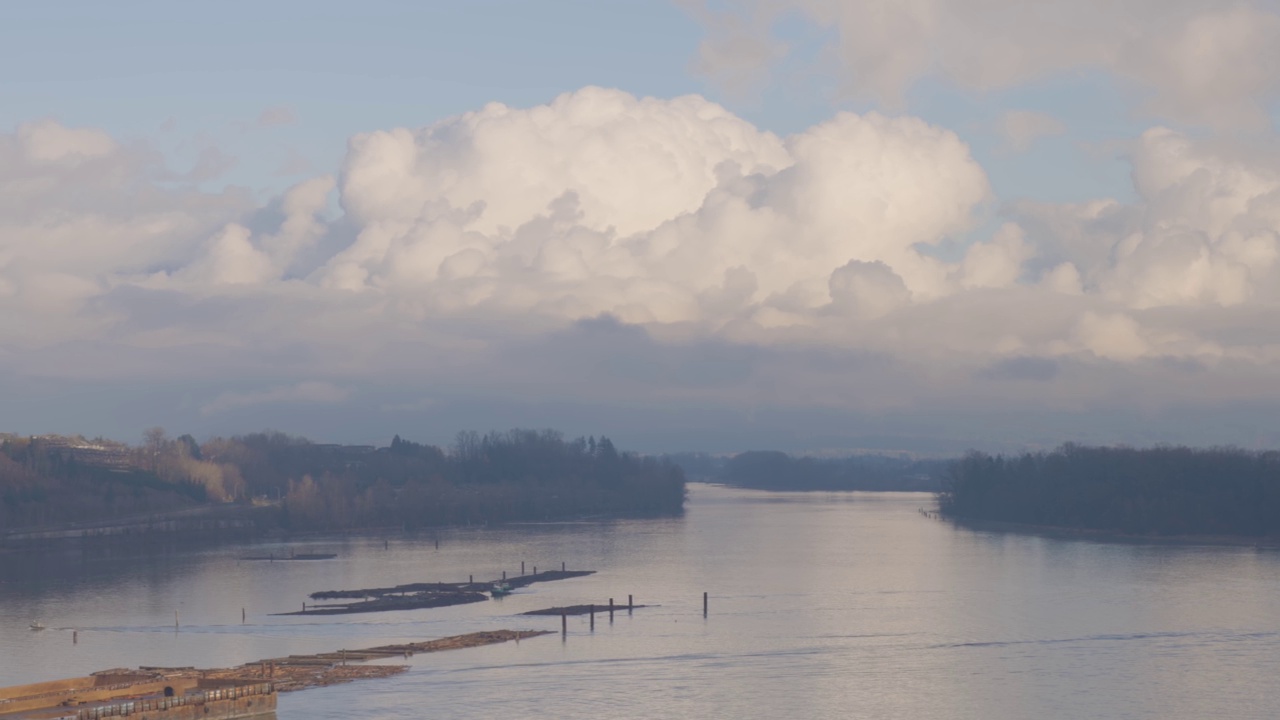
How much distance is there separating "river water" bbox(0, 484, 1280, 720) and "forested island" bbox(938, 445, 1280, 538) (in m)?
11.0

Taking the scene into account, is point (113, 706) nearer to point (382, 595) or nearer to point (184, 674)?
point (184, 674)

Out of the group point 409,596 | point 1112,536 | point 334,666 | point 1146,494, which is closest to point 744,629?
point 334,666

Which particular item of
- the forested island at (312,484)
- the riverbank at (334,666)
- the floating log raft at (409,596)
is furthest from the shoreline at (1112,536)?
the riverbank at (334,666)

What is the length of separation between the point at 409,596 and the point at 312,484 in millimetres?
72794

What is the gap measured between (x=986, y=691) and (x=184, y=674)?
86.8ft

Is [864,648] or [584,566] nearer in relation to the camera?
[864,648]

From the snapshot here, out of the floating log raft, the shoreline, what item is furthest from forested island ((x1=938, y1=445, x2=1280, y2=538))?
the floating log raft

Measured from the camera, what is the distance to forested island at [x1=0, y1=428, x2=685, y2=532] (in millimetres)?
126375

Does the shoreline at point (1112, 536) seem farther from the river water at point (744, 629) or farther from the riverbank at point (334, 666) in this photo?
the riverbank at point (334, 666)

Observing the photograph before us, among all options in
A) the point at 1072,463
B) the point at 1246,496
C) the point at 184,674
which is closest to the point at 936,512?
the point at 1072,463

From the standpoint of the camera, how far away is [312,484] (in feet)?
456

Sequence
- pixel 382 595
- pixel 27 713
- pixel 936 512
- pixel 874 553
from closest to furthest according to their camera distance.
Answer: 1. pixel 27 713
2. pixel 382 595
3. pixel 874 553
4. pixel 936 512

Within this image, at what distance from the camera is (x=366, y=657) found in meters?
49.8

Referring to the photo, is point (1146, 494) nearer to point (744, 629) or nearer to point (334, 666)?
point (744, 629)
